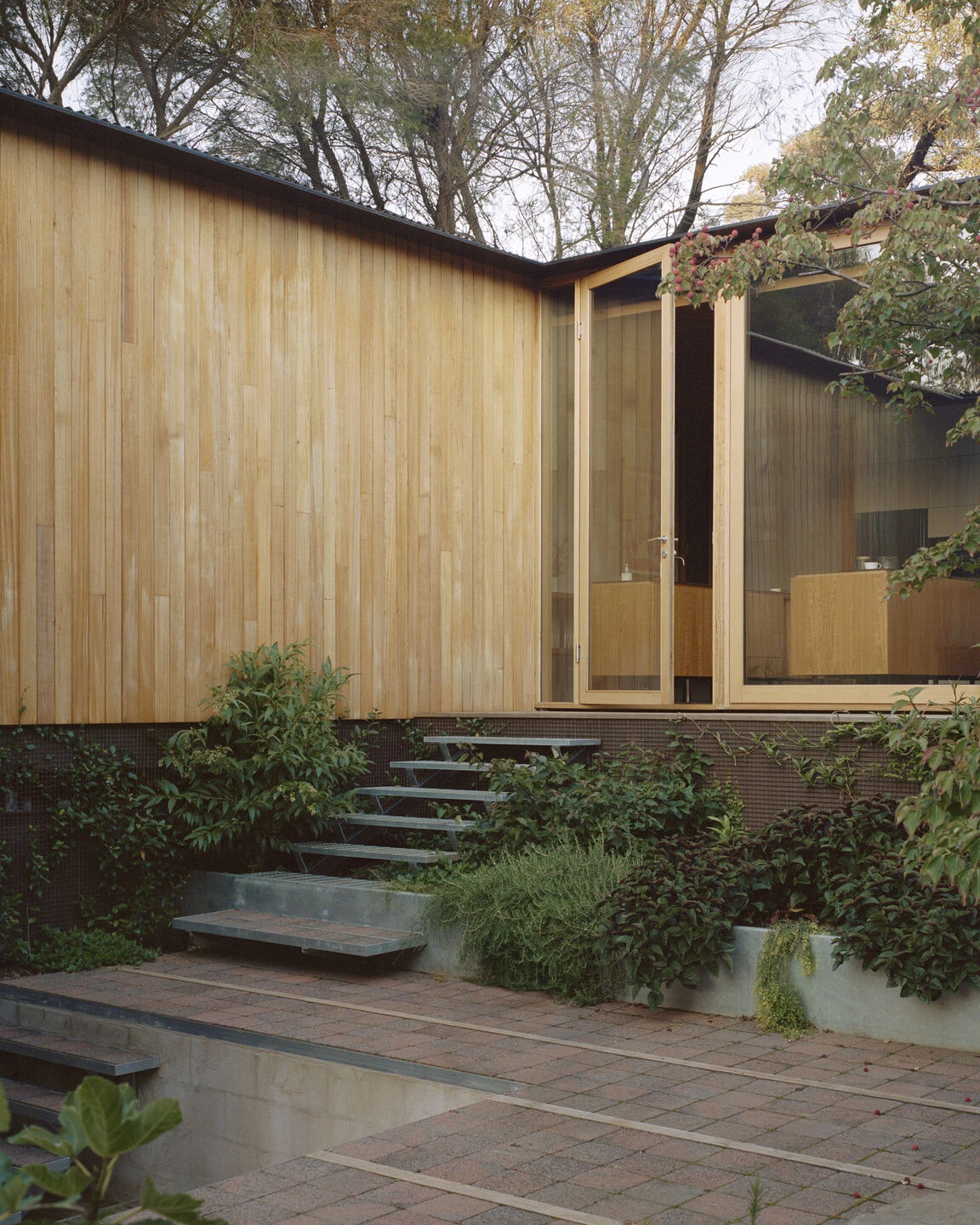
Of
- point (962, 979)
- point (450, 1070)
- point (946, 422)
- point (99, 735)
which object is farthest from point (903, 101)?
point (99, 735)

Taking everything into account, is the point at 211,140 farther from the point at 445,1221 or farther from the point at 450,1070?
the point at 445,1221

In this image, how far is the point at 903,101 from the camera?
15.0 feet

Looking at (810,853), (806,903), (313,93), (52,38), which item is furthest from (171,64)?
(806,903)

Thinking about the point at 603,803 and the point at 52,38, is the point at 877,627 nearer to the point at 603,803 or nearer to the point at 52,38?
the point at 603,803

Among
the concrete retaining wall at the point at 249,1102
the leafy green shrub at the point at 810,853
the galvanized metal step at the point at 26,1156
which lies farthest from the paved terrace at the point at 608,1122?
the galvanized metal step at the point at 26,1156

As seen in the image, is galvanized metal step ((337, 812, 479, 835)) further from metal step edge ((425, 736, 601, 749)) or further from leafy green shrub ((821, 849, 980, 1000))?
leafy green shrub ((821, 849, 980, 1000))

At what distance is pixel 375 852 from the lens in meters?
6.27

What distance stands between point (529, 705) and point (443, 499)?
1.49m

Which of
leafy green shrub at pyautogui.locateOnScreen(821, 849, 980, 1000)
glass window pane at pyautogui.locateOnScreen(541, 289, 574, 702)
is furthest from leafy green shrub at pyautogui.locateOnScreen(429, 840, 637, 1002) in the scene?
glass window pane at pyautogui.locateOnScreen(541, 289, 574, 702)

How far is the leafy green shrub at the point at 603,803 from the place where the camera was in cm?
579

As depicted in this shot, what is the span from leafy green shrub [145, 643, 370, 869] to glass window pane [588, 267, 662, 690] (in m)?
1.77

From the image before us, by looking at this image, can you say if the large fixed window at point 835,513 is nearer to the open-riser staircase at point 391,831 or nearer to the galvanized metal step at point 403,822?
the open-riser staircase at point 391,831

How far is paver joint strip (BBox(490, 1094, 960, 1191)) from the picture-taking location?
119 inches

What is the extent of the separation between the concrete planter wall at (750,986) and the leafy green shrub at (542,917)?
0.54 ft
